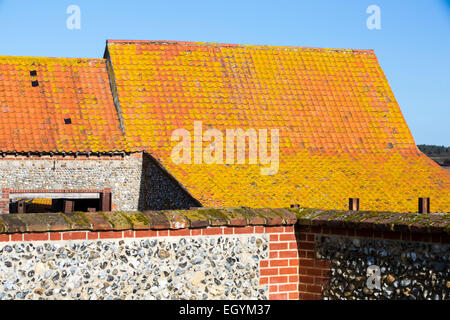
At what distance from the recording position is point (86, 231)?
6359 millimetres

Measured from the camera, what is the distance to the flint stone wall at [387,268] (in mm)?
6316

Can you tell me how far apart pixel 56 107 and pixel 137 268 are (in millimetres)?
16746

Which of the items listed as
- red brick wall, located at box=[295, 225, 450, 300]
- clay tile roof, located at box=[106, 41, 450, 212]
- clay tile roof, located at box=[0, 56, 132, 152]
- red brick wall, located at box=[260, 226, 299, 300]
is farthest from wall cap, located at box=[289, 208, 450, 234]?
clay tile roof, located at box=[0, 56, 132, 152]

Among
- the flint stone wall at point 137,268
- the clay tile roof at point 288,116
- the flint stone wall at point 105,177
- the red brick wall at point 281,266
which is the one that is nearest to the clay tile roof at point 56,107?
the flint stone wall at point 105,177

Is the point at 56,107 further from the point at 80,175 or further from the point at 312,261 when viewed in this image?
the point at 312,261

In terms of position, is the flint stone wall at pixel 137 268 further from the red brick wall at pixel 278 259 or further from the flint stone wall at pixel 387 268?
the flint stone wall at pixel 387 268

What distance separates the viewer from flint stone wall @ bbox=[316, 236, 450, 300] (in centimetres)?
632

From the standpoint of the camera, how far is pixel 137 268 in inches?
259

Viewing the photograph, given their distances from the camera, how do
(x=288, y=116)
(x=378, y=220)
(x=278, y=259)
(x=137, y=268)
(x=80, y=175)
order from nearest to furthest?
(x=137, y=268)
(x=378, y=220)
(x=278, y=259)
(x=80, y=175)
(x=288, y=116)

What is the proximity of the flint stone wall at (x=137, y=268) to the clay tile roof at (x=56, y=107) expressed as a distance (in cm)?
1446

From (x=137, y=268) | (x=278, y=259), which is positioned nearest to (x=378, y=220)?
(x=278, y=259)

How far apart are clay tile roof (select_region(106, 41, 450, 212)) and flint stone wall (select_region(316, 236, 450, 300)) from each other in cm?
1114

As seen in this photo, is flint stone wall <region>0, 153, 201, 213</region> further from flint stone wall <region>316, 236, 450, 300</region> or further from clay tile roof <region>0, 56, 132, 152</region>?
flint stone wall <region>316, 236, 450, 300</region>
